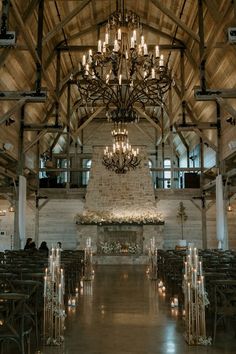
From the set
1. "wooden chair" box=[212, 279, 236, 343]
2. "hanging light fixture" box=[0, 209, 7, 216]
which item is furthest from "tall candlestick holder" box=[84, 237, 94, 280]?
"hanging light fixture" box=[0, 209, 7, 216]

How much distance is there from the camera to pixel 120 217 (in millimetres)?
21125

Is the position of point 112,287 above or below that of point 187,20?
below

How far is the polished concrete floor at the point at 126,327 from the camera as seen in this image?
17.3 ft

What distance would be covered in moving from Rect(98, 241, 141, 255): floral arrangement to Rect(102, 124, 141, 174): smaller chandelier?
6002mm

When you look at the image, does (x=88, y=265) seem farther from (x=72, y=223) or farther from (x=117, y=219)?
(x=72, y=223)

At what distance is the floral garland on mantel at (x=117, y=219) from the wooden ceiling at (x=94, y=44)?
402 centimetres

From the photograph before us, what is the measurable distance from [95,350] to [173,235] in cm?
1739

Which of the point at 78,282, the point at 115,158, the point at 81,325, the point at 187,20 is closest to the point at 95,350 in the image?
the point at 81,325

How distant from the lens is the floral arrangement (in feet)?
68.4

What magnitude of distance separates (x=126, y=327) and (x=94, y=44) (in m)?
16.0

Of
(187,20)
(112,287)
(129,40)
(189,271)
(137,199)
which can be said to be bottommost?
(112,287)

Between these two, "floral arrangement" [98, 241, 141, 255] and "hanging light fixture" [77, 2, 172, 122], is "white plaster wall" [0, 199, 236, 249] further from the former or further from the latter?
"hanging light fixture" [77, 2, 172, 122]

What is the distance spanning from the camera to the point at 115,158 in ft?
48.8

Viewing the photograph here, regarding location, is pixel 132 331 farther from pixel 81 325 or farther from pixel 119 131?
pixel 119 131
